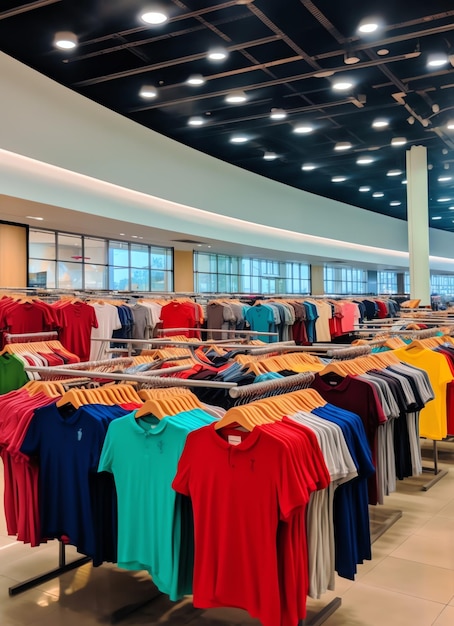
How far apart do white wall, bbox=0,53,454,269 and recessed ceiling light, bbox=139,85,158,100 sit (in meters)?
0.93

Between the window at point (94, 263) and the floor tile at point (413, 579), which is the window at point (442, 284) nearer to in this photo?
the window at point (94, 263)

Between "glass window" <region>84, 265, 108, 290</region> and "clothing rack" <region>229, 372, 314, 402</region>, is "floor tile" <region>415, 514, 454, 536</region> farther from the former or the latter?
"glass window" <region>84, 265, 108, 290</region>

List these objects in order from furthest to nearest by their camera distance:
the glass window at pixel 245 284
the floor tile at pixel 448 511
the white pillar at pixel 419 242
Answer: the glass window at pixel 245 284, the white pillar at pixel 419 242, the floor tile at pixel 448 511

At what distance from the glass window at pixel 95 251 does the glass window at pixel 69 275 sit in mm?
485

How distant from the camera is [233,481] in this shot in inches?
106

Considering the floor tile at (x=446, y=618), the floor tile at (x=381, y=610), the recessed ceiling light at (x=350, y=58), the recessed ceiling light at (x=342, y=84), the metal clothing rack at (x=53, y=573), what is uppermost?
the recessed ceiling light at (x=342, y=84)

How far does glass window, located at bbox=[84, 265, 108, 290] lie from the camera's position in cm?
1762

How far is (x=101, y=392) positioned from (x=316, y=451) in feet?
4.42

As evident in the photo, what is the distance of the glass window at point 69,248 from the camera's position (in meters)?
16.4

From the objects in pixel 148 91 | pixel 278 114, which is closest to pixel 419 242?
pixel 278 114

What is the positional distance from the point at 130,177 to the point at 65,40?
3985mm

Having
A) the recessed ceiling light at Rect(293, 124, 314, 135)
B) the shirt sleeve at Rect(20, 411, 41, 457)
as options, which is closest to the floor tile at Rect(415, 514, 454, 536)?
the shirt sleeve at Rect(20, 411, 41, 457)

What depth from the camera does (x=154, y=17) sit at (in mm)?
8133

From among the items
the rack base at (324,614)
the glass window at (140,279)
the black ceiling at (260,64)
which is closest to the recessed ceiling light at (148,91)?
the black ceiling at (260,64)
